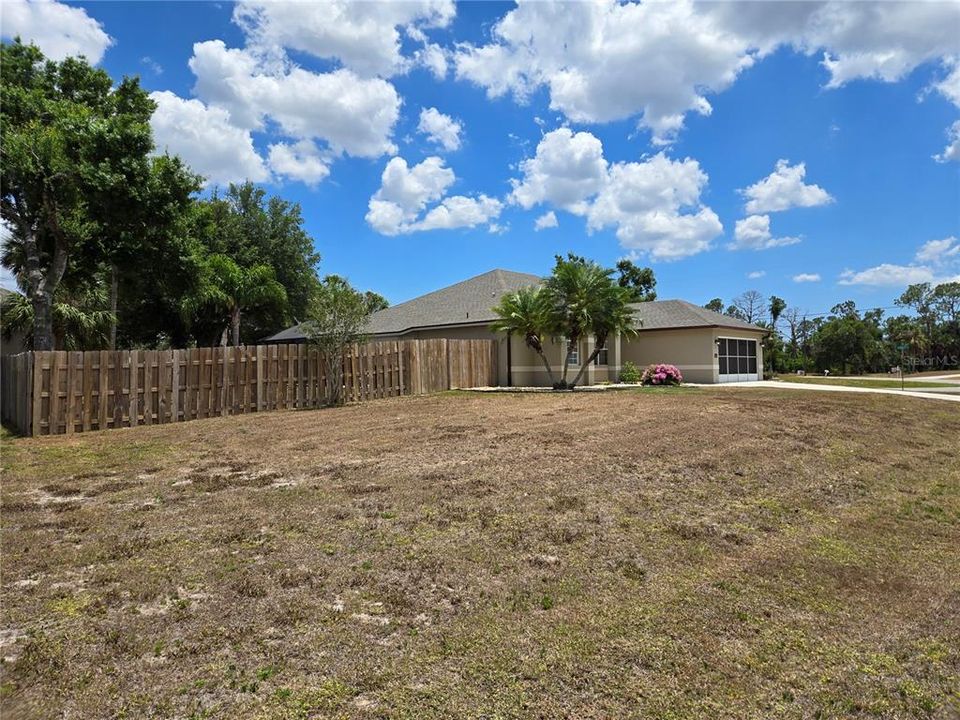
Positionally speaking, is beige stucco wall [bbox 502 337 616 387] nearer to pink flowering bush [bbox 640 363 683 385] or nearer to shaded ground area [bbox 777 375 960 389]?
pink flowering bush [bbox 640 363 683 385]

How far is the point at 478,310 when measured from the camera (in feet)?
78.6

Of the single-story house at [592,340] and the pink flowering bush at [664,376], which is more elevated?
the single-story house at [592,340]

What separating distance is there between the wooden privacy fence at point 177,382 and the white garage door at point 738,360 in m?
A: 14.9

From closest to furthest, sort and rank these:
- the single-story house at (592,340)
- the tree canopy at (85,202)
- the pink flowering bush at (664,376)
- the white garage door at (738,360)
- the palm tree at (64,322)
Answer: the tree canopy at (85,202)
the pink flowering bush at (664,376)
the single-story house at (592,340)
the palm tree at (64,322)
the white garage door at (738,360)

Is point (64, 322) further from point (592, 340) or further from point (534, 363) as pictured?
point (592, 340)

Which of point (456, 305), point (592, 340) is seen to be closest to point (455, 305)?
point (456, 305)

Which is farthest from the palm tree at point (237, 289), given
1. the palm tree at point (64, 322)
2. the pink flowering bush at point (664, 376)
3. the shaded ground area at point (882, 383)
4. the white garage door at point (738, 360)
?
the shaded ground area at point (882, 383)

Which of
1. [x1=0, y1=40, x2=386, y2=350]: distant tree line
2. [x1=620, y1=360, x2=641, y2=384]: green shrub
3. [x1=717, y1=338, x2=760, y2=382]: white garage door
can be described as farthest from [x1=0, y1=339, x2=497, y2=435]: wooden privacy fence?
[x1=717, y1=338, x2=760, y2=382]: white garage door

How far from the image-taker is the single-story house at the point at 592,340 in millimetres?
23094

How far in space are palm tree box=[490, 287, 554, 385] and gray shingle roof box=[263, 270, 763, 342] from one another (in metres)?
2.25

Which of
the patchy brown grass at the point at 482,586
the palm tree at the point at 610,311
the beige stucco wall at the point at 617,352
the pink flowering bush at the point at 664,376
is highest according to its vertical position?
the palm tree at the point at 610,311

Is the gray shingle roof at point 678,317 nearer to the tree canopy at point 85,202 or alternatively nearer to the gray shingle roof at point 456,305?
the gray shingle roof at point 456,305

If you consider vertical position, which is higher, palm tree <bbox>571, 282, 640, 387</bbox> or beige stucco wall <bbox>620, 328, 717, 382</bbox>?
palm tree <bbox>571, 282, 640, 387</bbox>

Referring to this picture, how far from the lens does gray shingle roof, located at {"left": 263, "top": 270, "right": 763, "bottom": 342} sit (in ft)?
79.9
